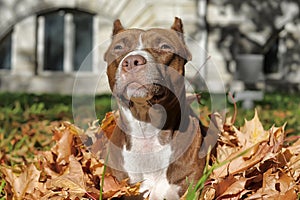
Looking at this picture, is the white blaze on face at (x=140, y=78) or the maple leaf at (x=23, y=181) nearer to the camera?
the white blaze on face at (x=140, y=78)

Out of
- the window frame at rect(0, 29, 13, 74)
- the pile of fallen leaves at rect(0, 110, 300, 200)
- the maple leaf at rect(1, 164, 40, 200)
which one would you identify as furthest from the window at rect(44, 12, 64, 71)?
the maple leaf at rect(1, 164, 40, 200)

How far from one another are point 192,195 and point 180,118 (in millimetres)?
531

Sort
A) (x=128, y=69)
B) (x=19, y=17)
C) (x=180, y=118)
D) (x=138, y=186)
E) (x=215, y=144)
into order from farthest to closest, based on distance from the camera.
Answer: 1. (x=19, y=17)
2. (x=215, y=144)
3. (x=180, y=118)
4. (x=138, y=186)
5. (x=128, y=69)

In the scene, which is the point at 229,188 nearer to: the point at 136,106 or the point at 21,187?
the point at 136,106

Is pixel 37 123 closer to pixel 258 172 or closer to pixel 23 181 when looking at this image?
pixel 23 181

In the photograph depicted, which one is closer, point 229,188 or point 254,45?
point 229,188

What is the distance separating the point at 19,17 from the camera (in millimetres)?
14297

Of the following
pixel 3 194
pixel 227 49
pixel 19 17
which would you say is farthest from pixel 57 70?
pixel 3 194

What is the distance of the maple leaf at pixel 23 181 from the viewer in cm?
252

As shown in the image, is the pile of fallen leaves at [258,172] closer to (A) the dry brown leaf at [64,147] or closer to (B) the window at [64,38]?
(A) the dry brown leaf at [64,147]

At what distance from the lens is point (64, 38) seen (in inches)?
577

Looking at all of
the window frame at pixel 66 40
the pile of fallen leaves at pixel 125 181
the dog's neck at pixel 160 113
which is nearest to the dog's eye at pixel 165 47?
the dog's neck at pixel 160 113

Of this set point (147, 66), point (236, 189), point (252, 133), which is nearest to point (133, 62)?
point (147, 66)

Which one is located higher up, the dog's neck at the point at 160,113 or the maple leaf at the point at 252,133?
the dog's neck at the point at 160,113
